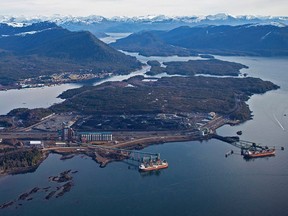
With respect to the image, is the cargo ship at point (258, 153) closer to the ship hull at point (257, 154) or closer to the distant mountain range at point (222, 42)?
the ship hull at point (257, 154)

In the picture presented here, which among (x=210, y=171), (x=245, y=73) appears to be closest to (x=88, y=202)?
(x=210, y=171)

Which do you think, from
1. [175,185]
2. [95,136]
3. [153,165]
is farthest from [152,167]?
[95,136]

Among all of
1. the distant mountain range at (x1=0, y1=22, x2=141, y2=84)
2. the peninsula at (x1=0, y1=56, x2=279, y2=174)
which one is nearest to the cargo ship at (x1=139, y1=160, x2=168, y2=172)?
the peninsula at (x1=0, y1=56, x2=279, y2=174)

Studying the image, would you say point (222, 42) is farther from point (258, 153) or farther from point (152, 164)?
point (152, 164)

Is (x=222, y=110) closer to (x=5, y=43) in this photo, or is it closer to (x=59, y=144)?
(x=59, y=144)

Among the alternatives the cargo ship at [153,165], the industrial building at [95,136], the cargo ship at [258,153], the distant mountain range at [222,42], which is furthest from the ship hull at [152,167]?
the distant mountain range at [222,42]
